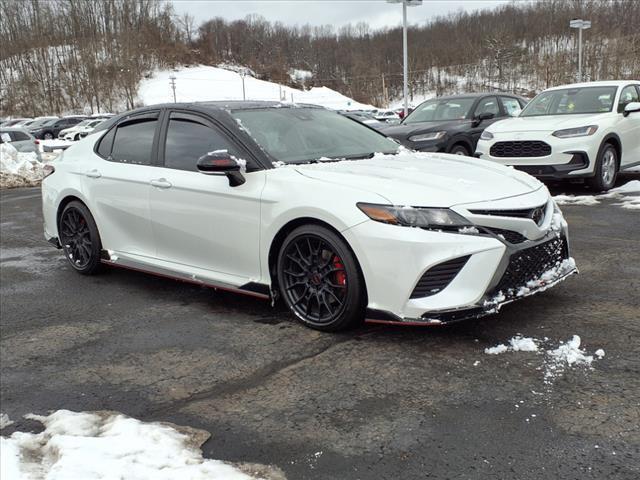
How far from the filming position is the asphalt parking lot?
2377 millimetres

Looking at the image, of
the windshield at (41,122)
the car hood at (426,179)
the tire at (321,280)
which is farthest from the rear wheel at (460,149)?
the windshield at (41,122)

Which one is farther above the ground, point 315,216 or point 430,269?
point 315,216

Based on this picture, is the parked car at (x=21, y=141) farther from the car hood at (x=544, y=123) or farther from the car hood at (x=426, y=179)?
the car hood at (x=426, y=179)

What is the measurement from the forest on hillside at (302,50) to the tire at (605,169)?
187 ft

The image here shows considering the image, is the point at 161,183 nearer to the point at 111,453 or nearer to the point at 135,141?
the point at 135,141

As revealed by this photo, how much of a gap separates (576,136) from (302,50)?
116m

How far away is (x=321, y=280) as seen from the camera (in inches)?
146

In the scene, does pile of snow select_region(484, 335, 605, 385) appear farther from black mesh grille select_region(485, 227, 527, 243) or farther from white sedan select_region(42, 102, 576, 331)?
black mesh grille select_region(485, 227, 527, 243)

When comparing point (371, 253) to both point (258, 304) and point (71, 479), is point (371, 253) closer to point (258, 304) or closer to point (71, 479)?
point (258, 304)

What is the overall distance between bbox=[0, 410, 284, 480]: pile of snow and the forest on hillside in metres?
65.2

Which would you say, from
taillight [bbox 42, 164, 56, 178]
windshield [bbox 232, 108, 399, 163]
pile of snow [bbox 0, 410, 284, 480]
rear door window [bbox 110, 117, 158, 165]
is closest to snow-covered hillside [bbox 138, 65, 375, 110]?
taillight [bbox 42, 164, 56, 178]

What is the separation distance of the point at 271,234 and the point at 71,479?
1.99 metres

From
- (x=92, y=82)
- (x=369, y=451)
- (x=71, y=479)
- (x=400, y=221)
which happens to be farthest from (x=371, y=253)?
(x=92, y=82)

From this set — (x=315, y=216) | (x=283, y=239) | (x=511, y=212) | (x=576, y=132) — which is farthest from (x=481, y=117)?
(x=315, y=216)
